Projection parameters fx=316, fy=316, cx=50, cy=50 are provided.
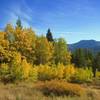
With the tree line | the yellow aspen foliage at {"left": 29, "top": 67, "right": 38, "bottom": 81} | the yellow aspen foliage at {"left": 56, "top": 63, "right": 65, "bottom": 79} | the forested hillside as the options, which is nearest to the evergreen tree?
the forested hillside

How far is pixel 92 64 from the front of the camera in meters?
81.4

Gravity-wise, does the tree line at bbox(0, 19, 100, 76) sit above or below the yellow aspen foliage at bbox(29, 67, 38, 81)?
above

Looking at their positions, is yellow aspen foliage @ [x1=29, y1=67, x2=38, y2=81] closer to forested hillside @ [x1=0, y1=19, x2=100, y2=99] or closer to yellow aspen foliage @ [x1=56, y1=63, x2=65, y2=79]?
forested hillside @ [x1=0, y1=19, x2=100, y2=99]

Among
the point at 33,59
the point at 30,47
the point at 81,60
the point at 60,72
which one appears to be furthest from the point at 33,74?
the point at 81,60

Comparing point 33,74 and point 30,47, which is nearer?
point 33,74

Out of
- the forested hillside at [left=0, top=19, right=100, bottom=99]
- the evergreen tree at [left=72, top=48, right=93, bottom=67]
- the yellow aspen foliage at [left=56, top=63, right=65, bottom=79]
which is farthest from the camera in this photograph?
the evergreen tree at [left=72, top=48, right=93, bottom=67]

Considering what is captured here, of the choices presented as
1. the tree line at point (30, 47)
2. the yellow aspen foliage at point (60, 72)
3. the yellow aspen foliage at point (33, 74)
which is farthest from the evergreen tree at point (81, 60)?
the yellow aspen foliage at point (33, 74)

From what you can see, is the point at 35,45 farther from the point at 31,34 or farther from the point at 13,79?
the point at 13,79

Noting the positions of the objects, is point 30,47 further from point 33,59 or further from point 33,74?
point 33,74

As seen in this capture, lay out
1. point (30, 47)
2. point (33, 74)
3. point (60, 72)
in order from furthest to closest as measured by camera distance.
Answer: point (30, 47) < point (60, 72) < point (33, 74)

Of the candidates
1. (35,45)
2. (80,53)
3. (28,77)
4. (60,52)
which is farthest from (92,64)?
(28,77)

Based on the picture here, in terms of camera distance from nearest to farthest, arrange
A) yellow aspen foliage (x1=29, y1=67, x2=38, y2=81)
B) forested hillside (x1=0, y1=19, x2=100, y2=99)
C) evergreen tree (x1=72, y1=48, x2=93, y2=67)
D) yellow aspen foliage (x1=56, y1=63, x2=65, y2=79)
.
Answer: forested hillside (x1=0, y1=19, x2=100, y2=99) → yellow aspen foliage (x1=29, y1=67, x2=38, y2=81) → yellow aspen foliage (x1=56, y1=63, x2=65, y2=79) → evergreen tree (x1=72, y1=48, x2=93, y2=67)

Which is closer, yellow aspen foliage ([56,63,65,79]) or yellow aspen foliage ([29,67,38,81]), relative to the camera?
yellow aspen foliage ([29,67,38,81])

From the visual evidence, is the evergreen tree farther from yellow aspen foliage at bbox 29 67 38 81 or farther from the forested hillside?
yellow aspen foliage at bbox 29 67 38 81
